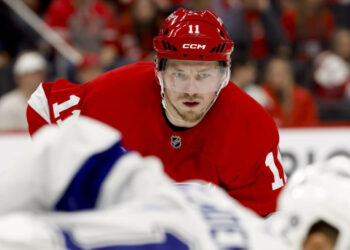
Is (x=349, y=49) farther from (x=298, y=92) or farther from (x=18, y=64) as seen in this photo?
(x=18, y=64)

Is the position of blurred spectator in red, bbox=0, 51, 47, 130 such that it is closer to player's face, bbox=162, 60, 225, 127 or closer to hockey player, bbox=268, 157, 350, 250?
player's face, bbox=162, 60, 225, 127

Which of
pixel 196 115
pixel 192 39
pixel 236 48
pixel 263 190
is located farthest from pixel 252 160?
pixel 236 48

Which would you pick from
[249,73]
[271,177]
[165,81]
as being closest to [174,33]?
[165,81]

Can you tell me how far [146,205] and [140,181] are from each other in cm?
5

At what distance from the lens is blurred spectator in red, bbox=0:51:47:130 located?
15.5 feet

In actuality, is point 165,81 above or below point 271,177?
above

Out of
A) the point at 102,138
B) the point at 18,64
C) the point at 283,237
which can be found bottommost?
the point at 18,64

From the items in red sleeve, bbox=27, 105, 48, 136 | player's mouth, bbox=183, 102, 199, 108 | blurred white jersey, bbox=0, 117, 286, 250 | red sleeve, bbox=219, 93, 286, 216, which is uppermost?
blurred white jersey, bbox=0, 117, 286, 250

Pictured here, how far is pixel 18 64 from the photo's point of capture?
16.4ft

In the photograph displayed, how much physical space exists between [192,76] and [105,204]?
129 centimetres

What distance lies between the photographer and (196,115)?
254 centimetres

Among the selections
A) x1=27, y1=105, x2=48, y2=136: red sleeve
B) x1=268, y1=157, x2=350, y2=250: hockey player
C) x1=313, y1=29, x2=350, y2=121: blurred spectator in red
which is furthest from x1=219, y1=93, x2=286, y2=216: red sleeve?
x1=313, y1=29, x2=350, y2=121: blurred spectator in red

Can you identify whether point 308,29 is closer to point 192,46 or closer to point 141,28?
point 141,28

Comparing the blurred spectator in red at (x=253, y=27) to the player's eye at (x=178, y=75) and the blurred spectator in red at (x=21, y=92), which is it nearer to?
the blurred spectator in red at (x=21, y=92)
